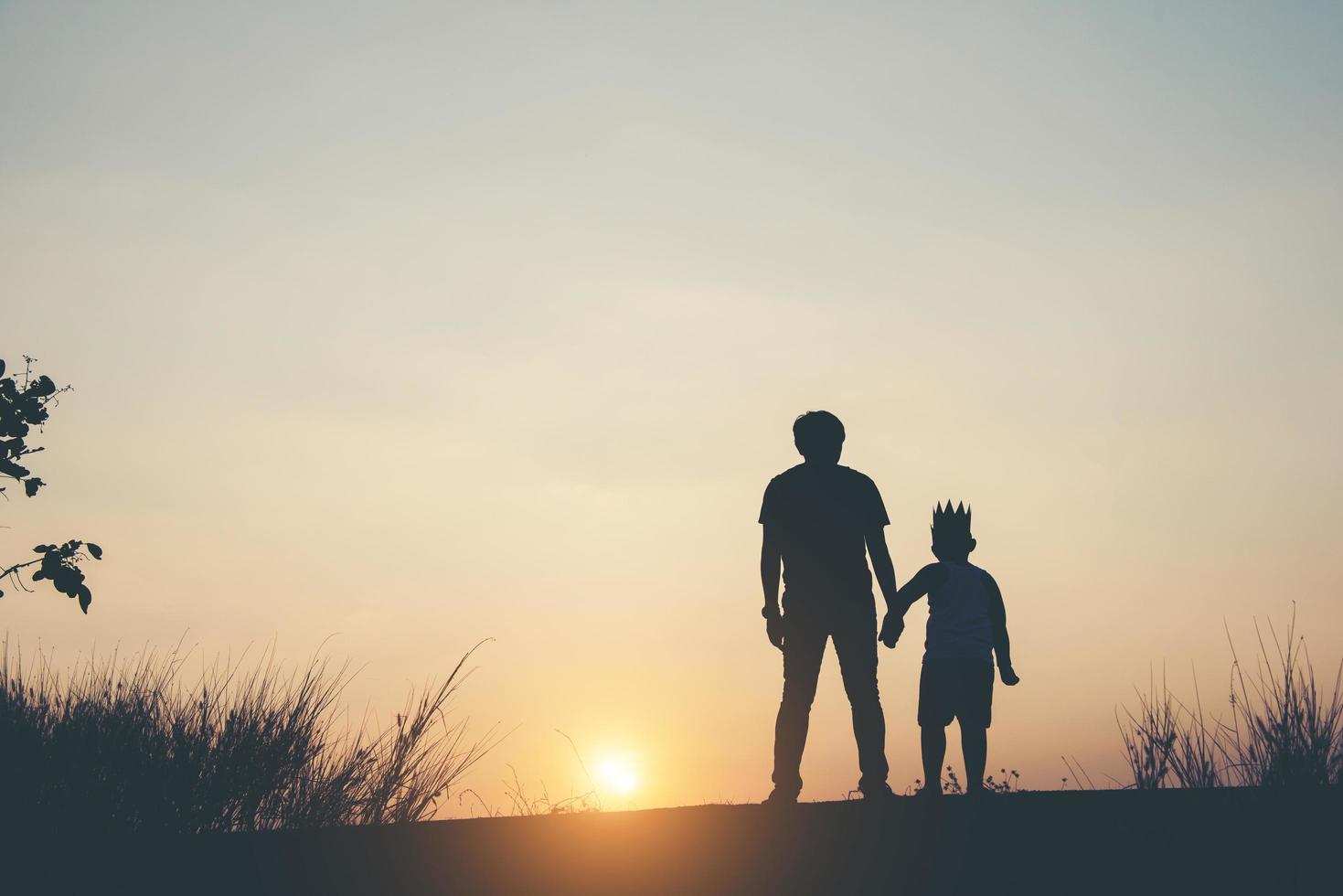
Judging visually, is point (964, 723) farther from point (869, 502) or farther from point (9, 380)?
point (9, 380)

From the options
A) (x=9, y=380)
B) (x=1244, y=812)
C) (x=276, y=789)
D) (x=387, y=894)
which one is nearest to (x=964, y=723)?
(x=1244, y=812)

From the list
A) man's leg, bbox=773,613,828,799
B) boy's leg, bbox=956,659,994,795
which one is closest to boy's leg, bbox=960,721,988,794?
boy's leg, bbox=956,659,994,795

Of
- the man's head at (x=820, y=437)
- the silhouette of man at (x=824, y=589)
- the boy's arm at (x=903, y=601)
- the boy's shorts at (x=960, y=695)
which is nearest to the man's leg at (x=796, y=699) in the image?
the silhouette of man at (x=824, y=589)

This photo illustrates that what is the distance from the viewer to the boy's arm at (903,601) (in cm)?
777

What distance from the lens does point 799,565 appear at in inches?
A: 298

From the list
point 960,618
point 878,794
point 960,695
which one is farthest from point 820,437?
point 878,794

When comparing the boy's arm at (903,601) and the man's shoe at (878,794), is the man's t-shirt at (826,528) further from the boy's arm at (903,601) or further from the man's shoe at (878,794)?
the man's shoe at (878,794)

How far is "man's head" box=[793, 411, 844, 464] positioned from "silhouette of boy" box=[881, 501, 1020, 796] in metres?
0.90

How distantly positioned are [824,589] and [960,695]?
42.6 inches

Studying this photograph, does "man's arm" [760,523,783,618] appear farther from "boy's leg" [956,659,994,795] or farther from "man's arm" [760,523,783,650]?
"boy's leg" [956,659,994,795]

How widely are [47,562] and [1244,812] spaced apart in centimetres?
746

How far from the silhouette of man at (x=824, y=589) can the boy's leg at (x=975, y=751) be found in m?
0.53

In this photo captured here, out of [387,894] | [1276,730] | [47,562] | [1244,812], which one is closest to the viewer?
[387,894]

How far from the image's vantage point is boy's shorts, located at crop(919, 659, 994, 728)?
24.8 feet
